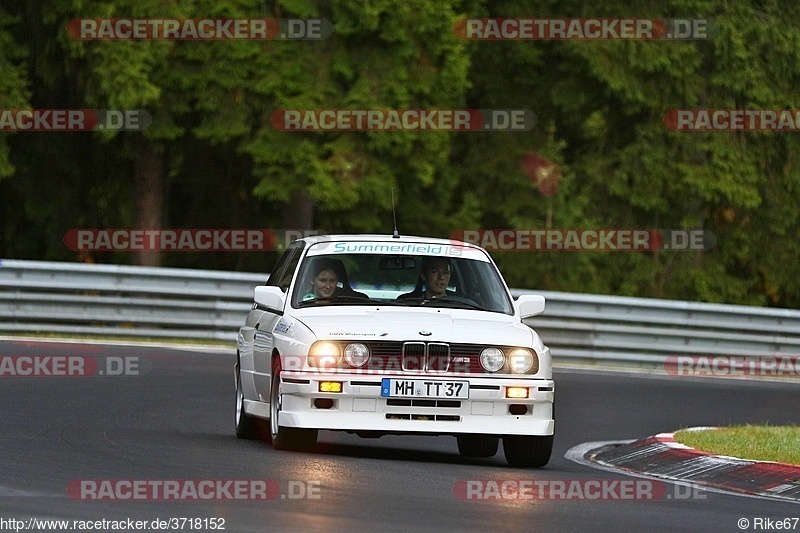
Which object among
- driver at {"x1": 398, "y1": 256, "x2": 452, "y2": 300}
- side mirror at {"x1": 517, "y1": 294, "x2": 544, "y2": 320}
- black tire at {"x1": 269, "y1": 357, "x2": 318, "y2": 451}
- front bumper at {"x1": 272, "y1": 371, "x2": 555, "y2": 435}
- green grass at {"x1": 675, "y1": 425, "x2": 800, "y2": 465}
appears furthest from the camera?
green grass at {"x1": 675, "y1": 425, "x2": 800, "y2": 465}

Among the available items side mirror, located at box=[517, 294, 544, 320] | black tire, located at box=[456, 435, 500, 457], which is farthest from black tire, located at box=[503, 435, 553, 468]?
side mirror, located at box=[517, 294, 544, 320]

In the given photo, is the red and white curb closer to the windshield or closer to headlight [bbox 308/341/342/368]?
the windshield

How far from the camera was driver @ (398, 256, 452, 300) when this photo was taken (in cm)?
1343

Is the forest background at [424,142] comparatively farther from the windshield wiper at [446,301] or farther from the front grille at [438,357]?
the front grille at [438,357]

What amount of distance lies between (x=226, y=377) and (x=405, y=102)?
1216cm

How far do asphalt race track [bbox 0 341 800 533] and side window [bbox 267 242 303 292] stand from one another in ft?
4.05

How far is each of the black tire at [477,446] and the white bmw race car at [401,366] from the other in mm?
847

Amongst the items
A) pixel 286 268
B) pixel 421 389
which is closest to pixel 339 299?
pixel 286 268

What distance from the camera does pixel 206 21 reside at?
2956 centimetres

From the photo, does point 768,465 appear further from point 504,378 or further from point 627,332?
point 627,332

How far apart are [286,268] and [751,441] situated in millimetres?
4039

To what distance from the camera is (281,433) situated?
496 inches

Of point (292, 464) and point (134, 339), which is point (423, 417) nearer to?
point (292, 464)

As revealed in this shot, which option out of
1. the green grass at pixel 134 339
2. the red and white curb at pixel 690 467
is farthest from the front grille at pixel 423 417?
the green grass at pixel 134 339
